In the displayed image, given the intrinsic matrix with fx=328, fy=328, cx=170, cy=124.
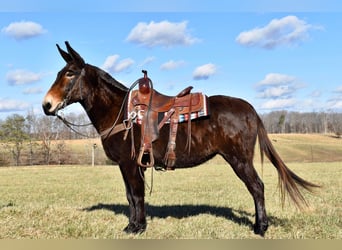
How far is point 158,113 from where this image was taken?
213 inches

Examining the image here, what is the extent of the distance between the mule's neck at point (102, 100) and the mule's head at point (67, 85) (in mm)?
160

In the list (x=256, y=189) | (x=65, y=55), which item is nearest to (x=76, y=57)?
(x=65, y=55)

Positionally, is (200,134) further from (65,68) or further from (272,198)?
(272,198)

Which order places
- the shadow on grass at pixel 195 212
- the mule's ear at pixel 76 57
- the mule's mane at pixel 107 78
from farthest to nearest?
the shadow on grass at pixel 195 212
the mule's mane at pixel 107 78
the mule's ear at pixel 76 57

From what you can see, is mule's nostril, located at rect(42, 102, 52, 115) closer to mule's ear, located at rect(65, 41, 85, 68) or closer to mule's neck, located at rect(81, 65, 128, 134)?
mule's neck, located at rect(81, 65, 128, 134)

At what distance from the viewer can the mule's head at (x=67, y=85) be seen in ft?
17.4

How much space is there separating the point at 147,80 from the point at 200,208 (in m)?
3.47

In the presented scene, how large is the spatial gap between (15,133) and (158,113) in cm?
3819

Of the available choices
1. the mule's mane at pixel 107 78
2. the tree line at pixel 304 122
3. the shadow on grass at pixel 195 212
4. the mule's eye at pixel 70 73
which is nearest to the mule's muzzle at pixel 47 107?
the mule's eye at pixel 70 73

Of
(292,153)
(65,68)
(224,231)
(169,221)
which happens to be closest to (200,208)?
(169,221)

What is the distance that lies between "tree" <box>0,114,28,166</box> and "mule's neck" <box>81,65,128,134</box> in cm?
3669

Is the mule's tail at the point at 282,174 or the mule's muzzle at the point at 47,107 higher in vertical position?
the mule's muzzle at the point at 47,107

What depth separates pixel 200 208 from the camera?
7.53m

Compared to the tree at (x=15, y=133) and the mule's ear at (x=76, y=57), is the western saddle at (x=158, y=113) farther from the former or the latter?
the tree at (x=15, y=133)
